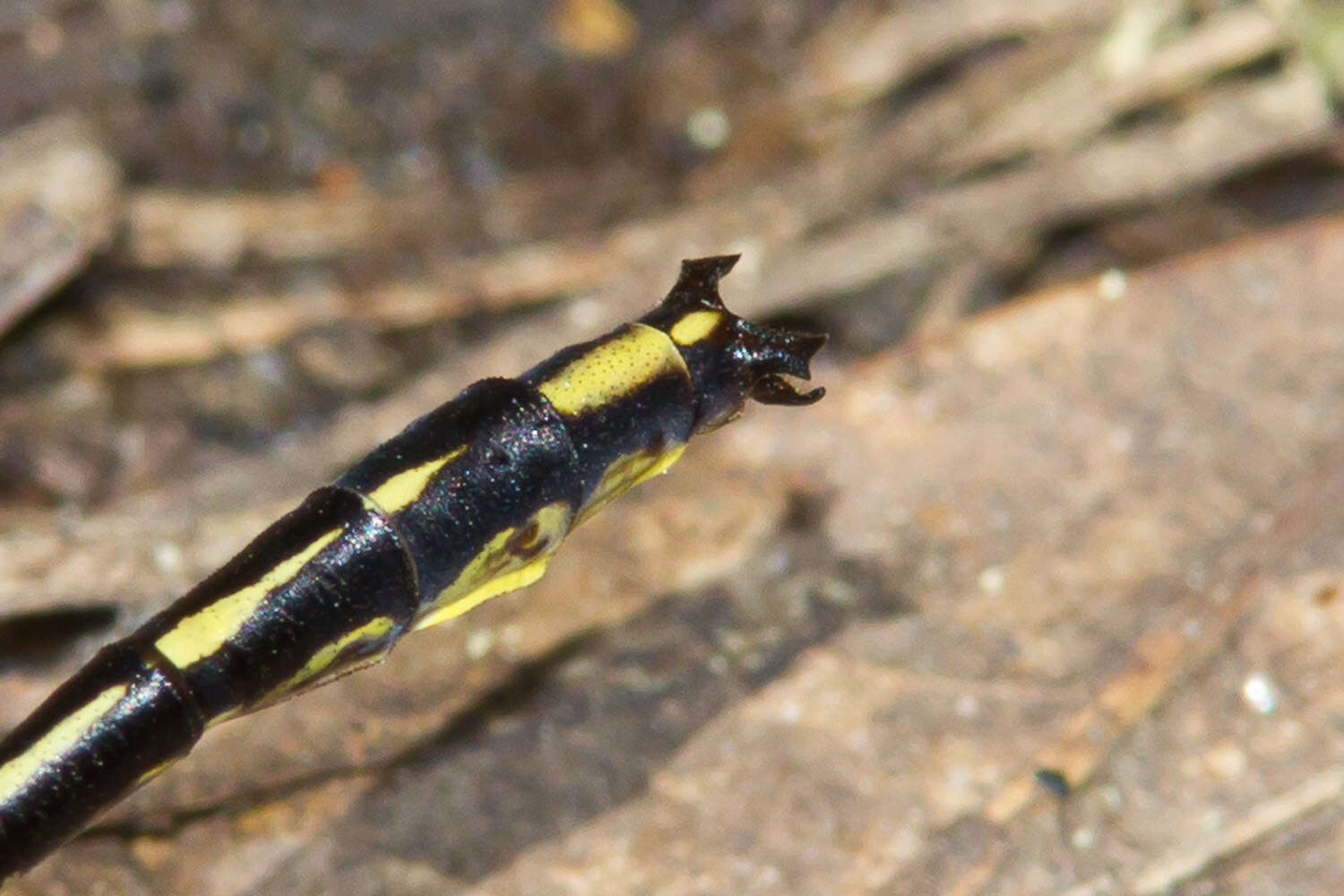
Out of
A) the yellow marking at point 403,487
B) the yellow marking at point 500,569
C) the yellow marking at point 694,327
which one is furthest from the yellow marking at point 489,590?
the yellow marking at point 694,327

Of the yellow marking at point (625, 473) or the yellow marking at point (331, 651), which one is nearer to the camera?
the yellow marking at point (331, 651)

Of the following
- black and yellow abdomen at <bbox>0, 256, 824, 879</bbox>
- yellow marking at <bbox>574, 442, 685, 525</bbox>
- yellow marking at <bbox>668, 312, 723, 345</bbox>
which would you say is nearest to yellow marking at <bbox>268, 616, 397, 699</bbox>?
black and yellow abdomen at <bbox>0, 256, 824, 879</bbox>

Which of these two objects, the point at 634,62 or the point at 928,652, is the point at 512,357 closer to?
the point at 928,652

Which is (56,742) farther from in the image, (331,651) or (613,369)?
(613,369)

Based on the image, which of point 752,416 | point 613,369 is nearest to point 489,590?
point 613,369

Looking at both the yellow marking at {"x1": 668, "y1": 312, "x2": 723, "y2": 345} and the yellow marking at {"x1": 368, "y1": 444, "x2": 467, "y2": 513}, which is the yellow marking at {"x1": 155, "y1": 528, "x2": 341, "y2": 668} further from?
the yellow marking at {"x1": 668, "y1": 312, "x2": 723, "y2": 345}

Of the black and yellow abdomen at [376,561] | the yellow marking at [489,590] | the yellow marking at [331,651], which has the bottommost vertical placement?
the yellow marking at [489,590]

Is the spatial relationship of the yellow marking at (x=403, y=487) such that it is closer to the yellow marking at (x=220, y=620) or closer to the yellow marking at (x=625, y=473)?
the yellow marking at (x=220, y=620)
